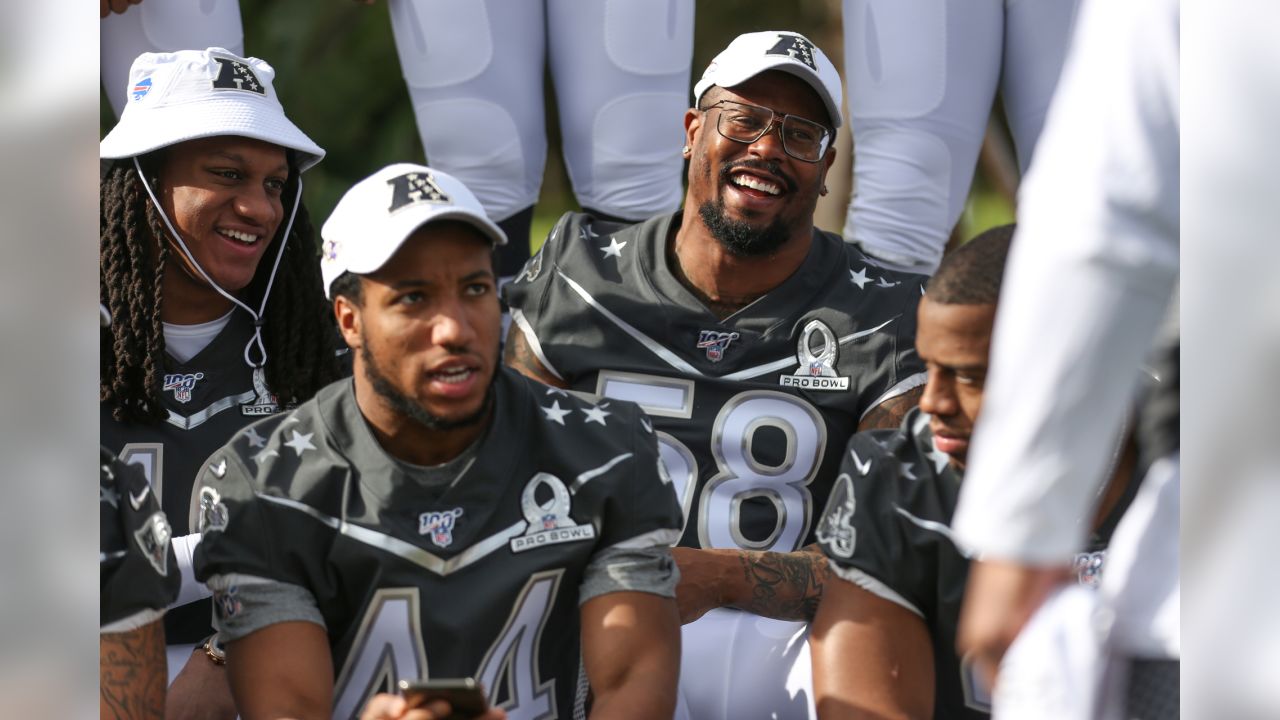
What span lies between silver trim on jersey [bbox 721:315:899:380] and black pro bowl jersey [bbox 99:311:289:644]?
81 centimetres

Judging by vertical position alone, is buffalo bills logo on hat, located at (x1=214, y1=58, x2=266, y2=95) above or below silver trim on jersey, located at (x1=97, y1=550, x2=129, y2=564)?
above

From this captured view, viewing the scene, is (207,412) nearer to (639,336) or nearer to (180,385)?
(180,385)

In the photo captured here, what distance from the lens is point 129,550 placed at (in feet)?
7.37

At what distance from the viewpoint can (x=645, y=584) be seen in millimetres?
2432

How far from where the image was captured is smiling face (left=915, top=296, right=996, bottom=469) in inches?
90.0

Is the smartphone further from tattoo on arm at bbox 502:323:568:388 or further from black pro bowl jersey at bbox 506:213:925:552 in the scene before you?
tattoo on arm at bbox 502:323:568:388

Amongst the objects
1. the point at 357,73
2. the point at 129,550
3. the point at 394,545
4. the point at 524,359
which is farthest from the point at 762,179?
the point at 357,73

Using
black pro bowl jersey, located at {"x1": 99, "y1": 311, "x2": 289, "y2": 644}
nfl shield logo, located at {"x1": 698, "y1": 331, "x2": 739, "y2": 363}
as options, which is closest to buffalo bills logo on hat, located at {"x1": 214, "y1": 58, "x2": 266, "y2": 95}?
black pro bowl jersey, located at {"x1": 99, "y1": 311, "x2": 289, "y2": 644}

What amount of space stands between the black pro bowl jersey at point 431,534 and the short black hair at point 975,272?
1.65 ft

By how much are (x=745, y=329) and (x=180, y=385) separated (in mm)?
993

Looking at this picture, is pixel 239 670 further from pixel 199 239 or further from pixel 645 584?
pixel 199 239

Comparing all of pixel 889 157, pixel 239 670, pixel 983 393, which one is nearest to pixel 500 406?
pixel 239 670
